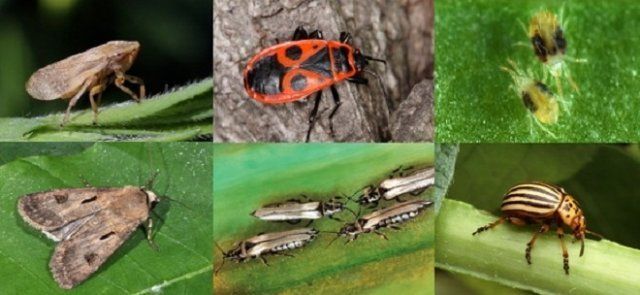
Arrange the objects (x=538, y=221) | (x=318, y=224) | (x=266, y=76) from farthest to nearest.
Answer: (x=538, y=221)
(x=318, y=224)
(x=266, y=76)

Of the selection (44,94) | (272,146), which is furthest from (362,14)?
(44,94)

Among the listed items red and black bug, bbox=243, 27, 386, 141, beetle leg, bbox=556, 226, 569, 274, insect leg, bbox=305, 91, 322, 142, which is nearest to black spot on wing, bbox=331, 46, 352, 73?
red and black bug, bbox=243, 27, 386, 141

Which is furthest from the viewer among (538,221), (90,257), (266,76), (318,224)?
(538,221)

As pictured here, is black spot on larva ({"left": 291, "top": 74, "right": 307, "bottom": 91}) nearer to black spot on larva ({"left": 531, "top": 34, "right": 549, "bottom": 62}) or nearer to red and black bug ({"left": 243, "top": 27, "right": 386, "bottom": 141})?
red and black bug ({"left": 243, "top": 27, "right": 386, "bottom": 141})

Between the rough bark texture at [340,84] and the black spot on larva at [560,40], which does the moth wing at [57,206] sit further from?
the black spot on larva at [560,40]

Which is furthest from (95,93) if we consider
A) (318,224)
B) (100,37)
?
(318,224)

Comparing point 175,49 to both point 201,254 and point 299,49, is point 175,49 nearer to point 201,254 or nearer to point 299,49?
point 299,49

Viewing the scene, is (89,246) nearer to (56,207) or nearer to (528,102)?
(56,207)
